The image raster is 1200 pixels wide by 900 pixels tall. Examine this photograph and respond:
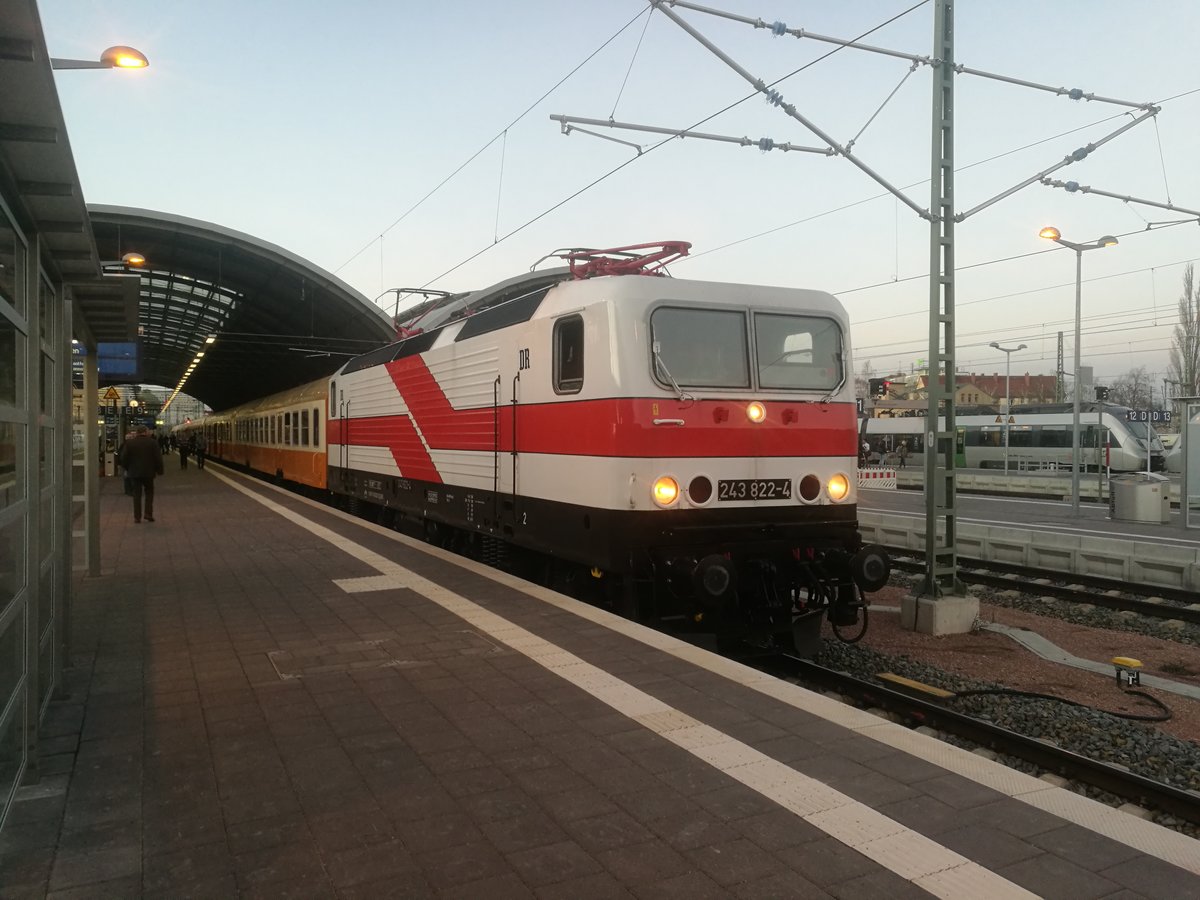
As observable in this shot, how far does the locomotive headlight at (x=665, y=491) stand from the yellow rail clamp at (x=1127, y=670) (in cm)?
394

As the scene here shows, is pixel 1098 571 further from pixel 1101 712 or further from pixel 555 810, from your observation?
pixel 555 810

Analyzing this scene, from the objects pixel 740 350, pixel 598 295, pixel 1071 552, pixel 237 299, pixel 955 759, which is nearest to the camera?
pixel 955 759

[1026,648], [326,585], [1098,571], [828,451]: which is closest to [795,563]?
[828,451]

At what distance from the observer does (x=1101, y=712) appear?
6.57 metres

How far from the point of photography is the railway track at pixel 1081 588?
33.4 feet

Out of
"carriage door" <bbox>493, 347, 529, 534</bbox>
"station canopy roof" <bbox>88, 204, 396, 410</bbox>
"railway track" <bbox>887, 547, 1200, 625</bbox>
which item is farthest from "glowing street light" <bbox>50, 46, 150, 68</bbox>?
"railway track" <bbox>887, 547, 1200, 625</bbox>

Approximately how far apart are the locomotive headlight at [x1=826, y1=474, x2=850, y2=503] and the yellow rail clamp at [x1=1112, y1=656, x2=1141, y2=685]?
101 inches

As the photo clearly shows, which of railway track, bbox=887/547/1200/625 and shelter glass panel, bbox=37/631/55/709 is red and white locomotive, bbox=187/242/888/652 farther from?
railway track, bbox=887/547/1200/625

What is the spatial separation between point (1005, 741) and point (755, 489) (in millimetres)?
2675

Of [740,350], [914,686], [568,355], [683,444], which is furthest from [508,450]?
[914,686]

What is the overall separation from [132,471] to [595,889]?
582 inches

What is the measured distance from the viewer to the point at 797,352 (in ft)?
26.3

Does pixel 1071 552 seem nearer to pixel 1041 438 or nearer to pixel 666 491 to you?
pixel 666 491

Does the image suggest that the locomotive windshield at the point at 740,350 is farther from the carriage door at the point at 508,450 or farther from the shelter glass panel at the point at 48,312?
the shelter glass panel at the point at 48,312
